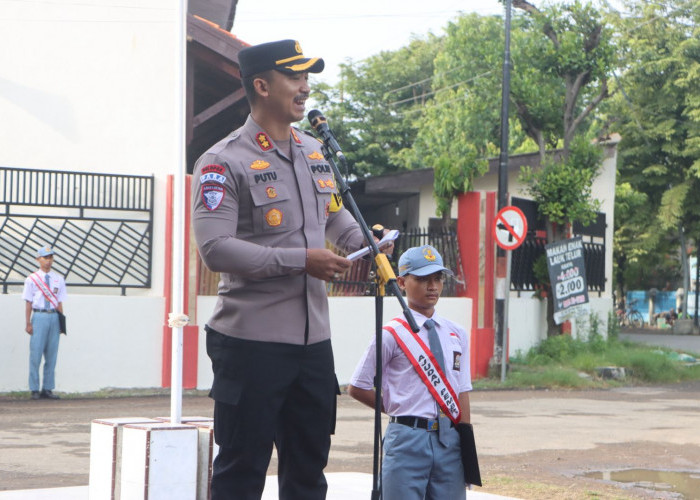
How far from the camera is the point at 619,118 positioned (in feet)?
116

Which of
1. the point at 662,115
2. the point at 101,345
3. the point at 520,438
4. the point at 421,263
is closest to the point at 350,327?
the point at 101,345

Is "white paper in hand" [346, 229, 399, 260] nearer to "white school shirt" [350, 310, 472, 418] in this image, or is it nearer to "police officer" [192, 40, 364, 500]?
"police officer" [192, 40, 364, 500]

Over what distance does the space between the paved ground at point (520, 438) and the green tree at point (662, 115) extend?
2065 centimetres

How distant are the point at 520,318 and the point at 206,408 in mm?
7118

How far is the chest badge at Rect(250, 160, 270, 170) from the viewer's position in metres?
3.51

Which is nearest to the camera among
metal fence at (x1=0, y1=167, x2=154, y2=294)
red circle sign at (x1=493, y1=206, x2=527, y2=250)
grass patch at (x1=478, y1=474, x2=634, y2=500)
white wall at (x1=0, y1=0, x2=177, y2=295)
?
grass patch at (x1=478, y1=474, x2=634, y2=500)

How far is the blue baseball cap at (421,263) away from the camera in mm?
4414

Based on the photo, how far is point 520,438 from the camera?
398 inches

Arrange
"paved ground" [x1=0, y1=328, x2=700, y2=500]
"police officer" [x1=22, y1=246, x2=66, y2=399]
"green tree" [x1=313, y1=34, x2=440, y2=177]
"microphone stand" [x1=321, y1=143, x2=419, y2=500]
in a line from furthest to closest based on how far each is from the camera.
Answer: "green tree" [x1=313, y1=34, x2=440, y2=177] → "police officer" [x1=22, y1=246, x2=66, y2=399] → "paved ground" [x1=0, y1=328, x2=700, y2=500] → "microphone stand" [x1=321, y1=143, x2=419, y2=500]

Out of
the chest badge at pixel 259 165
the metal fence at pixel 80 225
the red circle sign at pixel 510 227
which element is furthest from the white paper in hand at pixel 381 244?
the red circle sign at pixel 510 227

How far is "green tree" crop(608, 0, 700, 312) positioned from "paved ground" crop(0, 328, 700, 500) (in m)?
20.7

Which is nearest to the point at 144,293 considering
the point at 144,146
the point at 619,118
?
the point at 144,146

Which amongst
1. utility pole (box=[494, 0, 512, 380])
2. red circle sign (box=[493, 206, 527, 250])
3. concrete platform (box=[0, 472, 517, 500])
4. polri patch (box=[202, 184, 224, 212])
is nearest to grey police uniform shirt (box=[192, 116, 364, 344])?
polri patch (box=[202, 184, 224, 212])

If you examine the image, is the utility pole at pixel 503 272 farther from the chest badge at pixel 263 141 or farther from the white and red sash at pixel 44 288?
the chest badge at pixel 263 141
